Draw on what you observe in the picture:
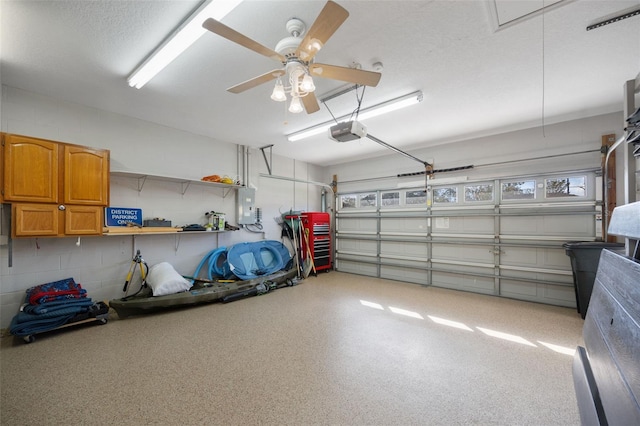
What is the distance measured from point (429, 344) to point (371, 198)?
4159mm

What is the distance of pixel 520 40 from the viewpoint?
227cm

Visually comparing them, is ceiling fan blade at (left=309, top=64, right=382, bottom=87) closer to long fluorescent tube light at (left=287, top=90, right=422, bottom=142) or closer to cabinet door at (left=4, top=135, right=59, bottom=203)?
long fluorescent tube light at (left=287, top=90, right=422, bottom=142)

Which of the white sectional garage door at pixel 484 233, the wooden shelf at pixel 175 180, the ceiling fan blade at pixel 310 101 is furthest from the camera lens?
the white sectional garage door at pixel 484 233

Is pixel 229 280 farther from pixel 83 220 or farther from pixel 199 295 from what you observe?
pixel 83 220

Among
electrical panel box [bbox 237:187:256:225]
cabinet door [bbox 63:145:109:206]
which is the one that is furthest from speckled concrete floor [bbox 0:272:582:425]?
electrical panel box [bbox 237:187:256:225]

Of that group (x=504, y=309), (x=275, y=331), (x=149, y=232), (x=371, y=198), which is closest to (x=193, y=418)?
(x=275, y=331)

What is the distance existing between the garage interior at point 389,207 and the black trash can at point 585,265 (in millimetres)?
373

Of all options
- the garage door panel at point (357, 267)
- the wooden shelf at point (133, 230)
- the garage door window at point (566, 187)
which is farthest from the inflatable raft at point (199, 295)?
the garage door window at point (566, 187)

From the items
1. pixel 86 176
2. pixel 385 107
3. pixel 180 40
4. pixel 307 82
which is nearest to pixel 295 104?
pixel 307 82

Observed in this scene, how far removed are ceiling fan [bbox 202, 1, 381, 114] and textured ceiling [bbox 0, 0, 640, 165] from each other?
0.33 m

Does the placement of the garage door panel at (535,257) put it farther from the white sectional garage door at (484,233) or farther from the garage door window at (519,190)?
the garage door window at (519,190)

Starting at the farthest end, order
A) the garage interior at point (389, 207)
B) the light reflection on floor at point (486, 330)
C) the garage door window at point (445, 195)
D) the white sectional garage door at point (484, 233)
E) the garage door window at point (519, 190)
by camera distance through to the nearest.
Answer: the garage door window at point (445, 195), the garage door window at point (519, 190), the white sectional garage door at point (484, 233), the light reflection on floor at point (486, 330), the garage interior at point (389, 207)

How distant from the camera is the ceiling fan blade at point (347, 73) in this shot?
197cm

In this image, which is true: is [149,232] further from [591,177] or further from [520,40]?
[591,177]
